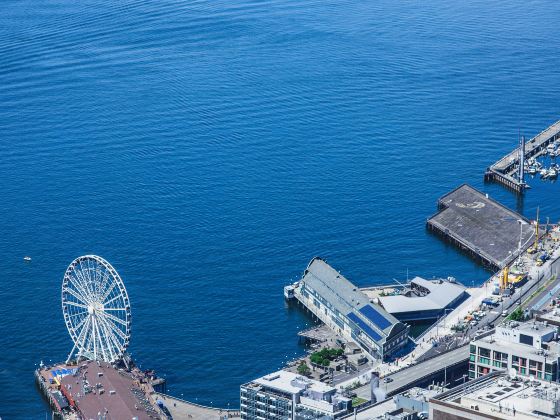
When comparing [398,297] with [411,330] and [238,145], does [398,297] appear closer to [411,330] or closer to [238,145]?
[411,330]

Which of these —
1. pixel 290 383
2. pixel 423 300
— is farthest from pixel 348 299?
pixel 290 383

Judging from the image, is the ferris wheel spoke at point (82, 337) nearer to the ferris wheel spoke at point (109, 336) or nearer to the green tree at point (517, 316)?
the ferris wheel spoke at point (109, 336)

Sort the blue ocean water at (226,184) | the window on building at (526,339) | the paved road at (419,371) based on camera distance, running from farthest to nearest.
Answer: the blue ocean water at (226,184), the paved road at (419,371), the window on building at (526,339)

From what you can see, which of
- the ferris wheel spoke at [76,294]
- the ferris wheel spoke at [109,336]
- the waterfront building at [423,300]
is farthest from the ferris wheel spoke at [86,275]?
the waterfront building at [423,300]

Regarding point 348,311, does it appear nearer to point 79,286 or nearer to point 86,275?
point 86,275

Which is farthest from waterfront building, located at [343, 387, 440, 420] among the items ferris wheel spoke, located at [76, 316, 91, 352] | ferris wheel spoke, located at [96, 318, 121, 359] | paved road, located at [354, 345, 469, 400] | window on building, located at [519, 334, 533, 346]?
ferris wheel spoke, located at [76, 316, 91, 352]
